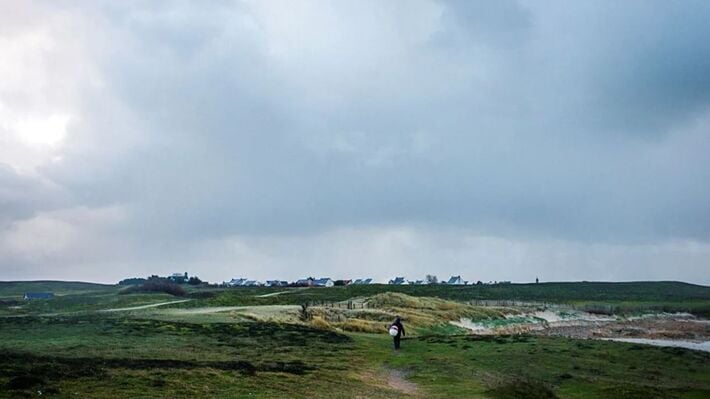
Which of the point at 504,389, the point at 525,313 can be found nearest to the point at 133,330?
the point at 504,389

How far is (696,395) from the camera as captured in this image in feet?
88.8

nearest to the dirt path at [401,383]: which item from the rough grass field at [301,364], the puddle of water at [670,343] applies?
the rough grass field at [301,364]

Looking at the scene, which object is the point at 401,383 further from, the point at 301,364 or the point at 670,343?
the point at 670,343

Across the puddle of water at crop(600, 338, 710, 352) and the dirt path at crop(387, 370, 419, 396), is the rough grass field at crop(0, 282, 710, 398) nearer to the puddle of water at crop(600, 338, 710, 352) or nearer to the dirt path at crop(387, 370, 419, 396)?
the dirt path at crop(387, 370, 419, 396)

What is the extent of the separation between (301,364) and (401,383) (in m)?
5.37

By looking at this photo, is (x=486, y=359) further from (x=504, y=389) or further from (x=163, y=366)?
(x=163, y=366)

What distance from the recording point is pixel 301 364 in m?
30.7

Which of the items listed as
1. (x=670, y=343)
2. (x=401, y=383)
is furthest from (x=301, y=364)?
(x=670, y=343)

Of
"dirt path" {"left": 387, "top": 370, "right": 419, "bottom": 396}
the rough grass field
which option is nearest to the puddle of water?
the rough grass field

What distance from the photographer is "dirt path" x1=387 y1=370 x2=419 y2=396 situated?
25.8 m

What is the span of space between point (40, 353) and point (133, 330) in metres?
12.1

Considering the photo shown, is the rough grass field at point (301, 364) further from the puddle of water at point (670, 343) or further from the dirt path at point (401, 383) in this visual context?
the puddle of water at point (670, 343)

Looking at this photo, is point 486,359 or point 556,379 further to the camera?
point 486,359

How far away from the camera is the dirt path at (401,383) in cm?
2578
